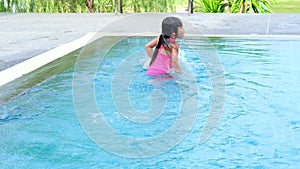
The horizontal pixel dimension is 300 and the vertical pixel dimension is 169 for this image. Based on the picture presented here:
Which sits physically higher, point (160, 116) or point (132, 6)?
point (132, 6)

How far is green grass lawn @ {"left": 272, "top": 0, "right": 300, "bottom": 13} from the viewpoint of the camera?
41.9 feet

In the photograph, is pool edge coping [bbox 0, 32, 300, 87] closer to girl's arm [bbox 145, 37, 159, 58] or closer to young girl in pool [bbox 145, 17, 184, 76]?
girl's arm [bbox 145, 37, 159, 58]

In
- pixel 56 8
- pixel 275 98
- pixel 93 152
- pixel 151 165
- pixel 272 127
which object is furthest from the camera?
pixel 56 8

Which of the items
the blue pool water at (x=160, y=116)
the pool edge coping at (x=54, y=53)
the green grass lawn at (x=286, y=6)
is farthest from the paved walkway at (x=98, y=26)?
the green grass lawn at (x=286, y=6)

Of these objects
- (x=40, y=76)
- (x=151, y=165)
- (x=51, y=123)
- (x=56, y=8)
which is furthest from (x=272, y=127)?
(x=56, y=8)

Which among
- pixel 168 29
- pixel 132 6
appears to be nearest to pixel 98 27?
pixel 132 6

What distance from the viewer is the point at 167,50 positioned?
5410mm

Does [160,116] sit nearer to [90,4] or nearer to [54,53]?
[54,53]

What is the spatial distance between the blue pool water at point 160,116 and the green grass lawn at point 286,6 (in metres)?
6.59

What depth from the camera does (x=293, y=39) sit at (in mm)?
7293

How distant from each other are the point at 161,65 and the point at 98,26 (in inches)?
137

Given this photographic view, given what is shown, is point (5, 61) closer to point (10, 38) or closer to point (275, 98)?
point (10, 38)

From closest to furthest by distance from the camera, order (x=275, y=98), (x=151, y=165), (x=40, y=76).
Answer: (x=151, y=165), (x=275, y=98), (x=40, y=76)

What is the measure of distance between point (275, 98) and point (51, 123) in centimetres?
209
